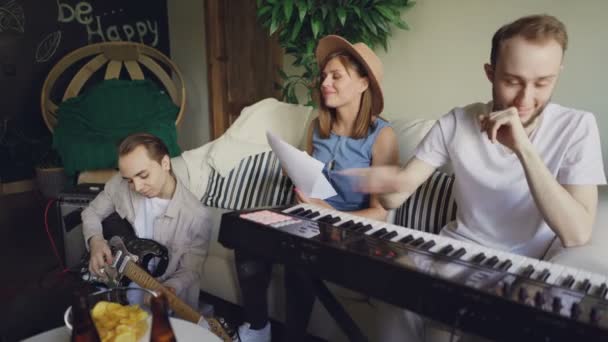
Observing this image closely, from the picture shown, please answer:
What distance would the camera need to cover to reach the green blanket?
314cm

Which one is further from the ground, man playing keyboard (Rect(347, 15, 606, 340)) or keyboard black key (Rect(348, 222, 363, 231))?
man playing keyboard (Rect(347, 15, 606, 340))

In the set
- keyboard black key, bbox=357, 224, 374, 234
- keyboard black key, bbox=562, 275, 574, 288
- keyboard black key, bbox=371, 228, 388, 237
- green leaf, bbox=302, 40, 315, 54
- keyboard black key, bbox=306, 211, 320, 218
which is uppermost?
green leaf, bbox=302, 40, 315, 54

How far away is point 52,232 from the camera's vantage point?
3148 millimetres

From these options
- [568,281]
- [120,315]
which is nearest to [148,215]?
[120,315]

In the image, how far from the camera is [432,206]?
1.73m

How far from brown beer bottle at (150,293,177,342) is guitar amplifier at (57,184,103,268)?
53.7 inches

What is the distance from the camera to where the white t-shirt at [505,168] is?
1.16m

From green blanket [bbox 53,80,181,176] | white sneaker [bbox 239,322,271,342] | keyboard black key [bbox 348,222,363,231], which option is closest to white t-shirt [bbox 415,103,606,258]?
keyboard black key [bbox 348,222,363,231]

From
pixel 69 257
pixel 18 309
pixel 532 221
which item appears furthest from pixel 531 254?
pixel 18 309

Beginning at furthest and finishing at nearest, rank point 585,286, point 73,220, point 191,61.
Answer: point 191,61 < point 73,220 < point 585,286

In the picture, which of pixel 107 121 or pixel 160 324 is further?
pixel 107 121

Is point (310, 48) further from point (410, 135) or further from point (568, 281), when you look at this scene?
point (568, 281)

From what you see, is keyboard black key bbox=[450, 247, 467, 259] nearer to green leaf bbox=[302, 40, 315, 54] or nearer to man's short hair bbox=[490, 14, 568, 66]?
man's short hair bbox=[490, 14, 568, 66]

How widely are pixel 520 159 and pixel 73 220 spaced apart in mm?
1831
